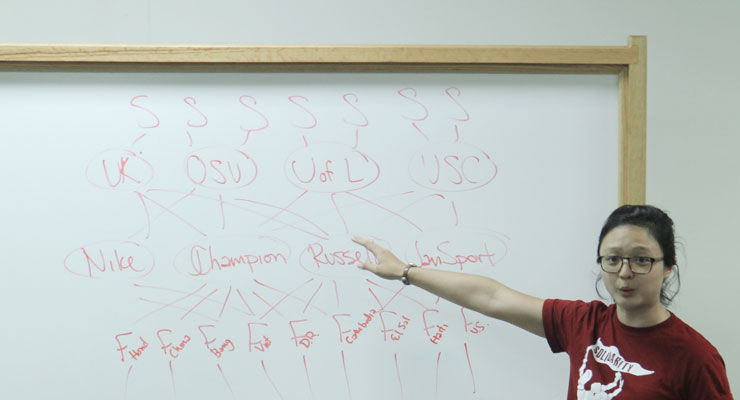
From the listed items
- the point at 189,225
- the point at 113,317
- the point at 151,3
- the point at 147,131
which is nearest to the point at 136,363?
the point at 113,317

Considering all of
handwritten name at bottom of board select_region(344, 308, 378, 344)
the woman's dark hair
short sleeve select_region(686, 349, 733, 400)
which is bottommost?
short sleeve select_region(686, 349, 733, 400)

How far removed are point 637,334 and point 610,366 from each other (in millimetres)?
69

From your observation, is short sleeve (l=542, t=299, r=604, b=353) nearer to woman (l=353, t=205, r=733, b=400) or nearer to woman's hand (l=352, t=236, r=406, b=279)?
woman (l=353, t=205, r=733, b=400)

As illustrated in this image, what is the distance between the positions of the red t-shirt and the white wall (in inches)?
21.1

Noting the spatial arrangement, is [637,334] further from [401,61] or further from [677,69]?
[677,69]

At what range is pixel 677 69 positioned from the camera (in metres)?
1.41

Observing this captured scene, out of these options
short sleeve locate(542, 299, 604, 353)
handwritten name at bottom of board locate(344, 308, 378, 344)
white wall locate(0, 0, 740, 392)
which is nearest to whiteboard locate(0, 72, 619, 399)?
handwritten name at bottom of board locate(344, 308, 378, 344)

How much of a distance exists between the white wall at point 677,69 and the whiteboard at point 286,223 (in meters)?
0.26

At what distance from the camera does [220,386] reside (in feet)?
3.84

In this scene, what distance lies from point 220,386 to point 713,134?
1302 mm

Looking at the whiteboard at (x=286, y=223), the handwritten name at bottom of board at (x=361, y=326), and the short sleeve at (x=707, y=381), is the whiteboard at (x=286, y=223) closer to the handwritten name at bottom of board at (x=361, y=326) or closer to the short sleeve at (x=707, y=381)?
the handwritten name at bottom of board at (x=361, y=326)

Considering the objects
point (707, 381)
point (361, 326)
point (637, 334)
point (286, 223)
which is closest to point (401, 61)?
point (286, 223)

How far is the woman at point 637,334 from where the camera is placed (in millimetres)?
884

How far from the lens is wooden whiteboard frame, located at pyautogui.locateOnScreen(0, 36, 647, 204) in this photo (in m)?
1.14
